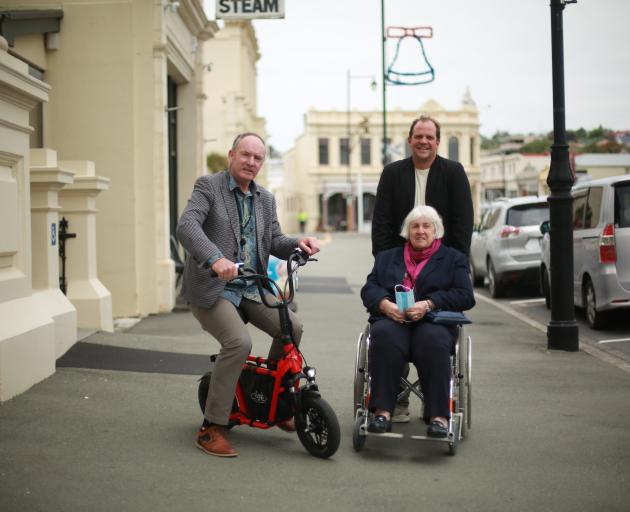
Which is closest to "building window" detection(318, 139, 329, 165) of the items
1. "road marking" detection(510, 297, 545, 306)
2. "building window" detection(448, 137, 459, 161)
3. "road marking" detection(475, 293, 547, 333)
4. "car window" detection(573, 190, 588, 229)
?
"building window" detection(448, 137, 459, 161)

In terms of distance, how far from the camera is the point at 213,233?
19.0 feet

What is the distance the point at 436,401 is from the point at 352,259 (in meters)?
27.1

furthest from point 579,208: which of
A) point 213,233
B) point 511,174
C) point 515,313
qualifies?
point 511,174

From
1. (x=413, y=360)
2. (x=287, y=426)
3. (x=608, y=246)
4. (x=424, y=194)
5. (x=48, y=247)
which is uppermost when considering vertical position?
(x=424, y=194)

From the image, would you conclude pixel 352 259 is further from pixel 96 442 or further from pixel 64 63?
pixel 96 442

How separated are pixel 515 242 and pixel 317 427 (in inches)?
480

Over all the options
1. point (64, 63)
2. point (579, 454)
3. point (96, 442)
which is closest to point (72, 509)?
point (96, 442)

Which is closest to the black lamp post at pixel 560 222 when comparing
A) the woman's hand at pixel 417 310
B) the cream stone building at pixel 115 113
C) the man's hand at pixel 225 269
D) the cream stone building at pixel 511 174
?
the woman's hand at pixel 417 310

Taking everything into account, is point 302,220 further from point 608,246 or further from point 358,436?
point 358,436

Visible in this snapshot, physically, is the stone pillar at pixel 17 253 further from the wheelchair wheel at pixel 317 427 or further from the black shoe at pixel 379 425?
the black shoe at pixel 379 425

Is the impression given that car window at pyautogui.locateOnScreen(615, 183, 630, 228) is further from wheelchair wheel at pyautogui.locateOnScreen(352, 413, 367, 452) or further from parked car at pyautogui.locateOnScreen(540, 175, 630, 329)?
wheelchair wheel at pyautogui.locateOnScreen(352, 413, 367, 452)

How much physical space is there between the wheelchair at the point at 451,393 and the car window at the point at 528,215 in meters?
11.6

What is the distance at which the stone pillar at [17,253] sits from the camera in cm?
689

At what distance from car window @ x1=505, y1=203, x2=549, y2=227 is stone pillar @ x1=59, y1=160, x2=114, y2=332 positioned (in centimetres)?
905
